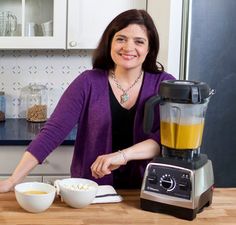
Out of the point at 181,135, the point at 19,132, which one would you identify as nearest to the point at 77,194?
the point at 181,135

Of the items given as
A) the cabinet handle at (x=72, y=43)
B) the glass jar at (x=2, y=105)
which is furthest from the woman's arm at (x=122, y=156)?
the glass jar at (x=2, y=105)

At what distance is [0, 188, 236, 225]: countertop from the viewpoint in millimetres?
1271

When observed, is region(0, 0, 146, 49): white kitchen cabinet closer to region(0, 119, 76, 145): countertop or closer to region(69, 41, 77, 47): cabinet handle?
region(69, 41, 77, 47): cabinet handle

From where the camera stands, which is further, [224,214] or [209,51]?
[209,51]

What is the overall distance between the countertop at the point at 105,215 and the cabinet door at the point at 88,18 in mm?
1350

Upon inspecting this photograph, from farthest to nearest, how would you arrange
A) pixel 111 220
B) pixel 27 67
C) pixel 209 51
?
pixel 27 67
pixel 209 51
pixel 111 220

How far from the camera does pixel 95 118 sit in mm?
1727

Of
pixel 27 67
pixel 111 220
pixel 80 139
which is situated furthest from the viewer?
pixel 27 67

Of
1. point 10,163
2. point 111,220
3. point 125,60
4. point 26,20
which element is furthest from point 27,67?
point 111,220

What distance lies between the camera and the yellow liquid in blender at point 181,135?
1412mm

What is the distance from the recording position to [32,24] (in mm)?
2600

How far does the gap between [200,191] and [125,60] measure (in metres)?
0.60

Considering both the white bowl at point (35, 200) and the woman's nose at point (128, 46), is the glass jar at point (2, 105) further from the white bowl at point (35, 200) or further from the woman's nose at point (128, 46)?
the white bowl at point (35, 200)

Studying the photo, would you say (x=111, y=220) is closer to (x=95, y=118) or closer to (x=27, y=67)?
(x=95, y=118)
